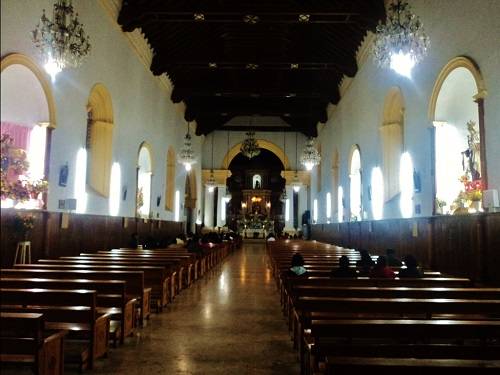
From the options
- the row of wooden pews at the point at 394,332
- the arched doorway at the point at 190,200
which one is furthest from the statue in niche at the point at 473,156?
the arched doorway at the point at 190,200

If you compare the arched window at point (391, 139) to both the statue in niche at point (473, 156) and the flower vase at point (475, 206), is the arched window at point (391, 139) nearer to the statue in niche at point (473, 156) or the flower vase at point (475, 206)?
the statue in niche at point (473, 156)

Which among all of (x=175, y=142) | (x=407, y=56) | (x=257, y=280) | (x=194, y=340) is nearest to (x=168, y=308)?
(x=194, y=340)

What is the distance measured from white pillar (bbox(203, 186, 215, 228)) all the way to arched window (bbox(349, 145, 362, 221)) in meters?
13.7

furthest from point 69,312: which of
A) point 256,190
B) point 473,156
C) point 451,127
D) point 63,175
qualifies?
point 256,190

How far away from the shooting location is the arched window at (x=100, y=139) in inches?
433

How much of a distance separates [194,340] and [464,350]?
257 centimetres

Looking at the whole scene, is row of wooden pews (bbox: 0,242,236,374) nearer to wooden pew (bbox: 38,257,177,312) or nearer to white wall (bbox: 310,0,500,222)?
wooden pew (bbox: 38,257,177,312)

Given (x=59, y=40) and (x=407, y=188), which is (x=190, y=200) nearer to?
(x=407, y=188)

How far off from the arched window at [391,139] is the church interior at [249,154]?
58 mm

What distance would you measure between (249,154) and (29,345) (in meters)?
16.7

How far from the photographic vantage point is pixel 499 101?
18.8 feet

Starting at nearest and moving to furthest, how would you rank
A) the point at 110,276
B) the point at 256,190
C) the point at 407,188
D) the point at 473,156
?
the point at 110,276
the point at 473,156
the point at 407,188
the point at 256,190

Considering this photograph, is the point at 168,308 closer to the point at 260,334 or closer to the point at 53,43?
the point at 260,334

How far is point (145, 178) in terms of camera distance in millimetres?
Result: 15281
